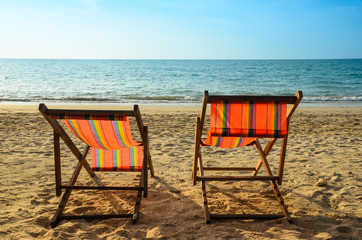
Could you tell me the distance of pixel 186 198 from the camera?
10.1 feet

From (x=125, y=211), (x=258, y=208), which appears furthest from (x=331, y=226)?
(x=125, y=211)

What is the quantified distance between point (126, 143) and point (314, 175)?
8.02 ft

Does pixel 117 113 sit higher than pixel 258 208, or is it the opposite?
pixel 117 113

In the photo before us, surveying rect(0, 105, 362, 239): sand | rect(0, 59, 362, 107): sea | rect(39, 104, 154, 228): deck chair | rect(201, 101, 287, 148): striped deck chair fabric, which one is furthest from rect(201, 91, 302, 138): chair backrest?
rect(0, 59, 362, 107): sea

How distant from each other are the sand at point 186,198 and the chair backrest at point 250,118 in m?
0.79

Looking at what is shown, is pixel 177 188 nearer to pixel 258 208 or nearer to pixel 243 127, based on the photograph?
pixel 258 208

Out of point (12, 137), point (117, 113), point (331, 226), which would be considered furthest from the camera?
point (12, 137)

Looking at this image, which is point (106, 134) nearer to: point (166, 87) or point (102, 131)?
point (102, 131)

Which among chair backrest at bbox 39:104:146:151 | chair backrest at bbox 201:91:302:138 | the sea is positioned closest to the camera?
chair backrest at bbox 39:104:146:151

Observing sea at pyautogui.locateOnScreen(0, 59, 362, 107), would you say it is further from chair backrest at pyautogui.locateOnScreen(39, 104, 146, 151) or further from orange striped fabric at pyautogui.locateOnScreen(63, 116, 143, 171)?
chair backrest at pyautogui.locateOnScreen(39, 104, 146, 151)

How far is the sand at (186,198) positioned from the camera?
2.41 meters

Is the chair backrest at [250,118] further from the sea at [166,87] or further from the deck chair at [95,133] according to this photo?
the sea at [166,87]

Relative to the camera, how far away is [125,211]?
9.29 ft

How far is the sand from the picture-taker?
2.41 meters
